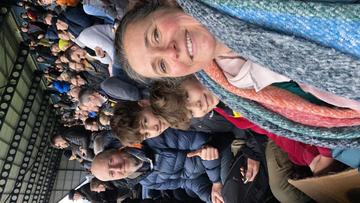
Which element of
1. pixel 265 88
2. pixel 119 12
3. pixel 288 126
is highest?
pixel 265 88

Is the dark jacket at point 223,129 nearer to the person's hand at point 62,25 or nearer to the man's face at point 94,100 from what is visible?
the man's face at point 94,100

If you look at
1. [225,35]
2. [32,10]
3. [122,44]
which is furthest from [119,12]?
[32,10]

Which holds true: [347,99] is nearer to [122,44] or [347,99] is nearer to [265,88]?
[265,88]

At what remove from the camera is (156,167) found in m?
3.45

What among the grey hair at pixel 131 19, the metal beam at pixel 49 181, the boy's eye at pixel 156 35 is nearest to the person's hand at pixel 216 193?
the grey hair at pixel 131 19

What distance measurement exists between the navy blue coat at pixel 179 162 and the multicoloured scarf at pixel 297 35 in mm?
2132

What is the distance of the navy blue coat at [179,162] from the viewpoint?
336cm

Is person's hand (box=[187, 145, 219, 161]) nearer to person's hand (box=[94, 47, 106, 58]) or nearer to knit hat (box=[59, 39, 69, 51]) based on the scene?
person's hand (box=[94, 47, 106, 58])

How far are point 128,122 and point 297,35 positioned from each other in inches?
69.8

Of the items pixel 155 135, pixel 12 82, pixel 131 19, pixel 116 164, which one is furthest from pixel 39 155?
pixel 131 19

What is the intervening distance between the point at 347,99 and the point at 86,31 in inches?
131

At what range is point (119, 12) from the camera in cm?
396

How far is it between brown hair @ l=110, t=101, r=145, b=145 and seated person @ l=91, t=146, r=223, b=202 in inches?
19.6

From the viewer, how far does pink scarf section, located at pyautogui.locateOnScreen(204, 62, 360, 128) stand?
1444mm
